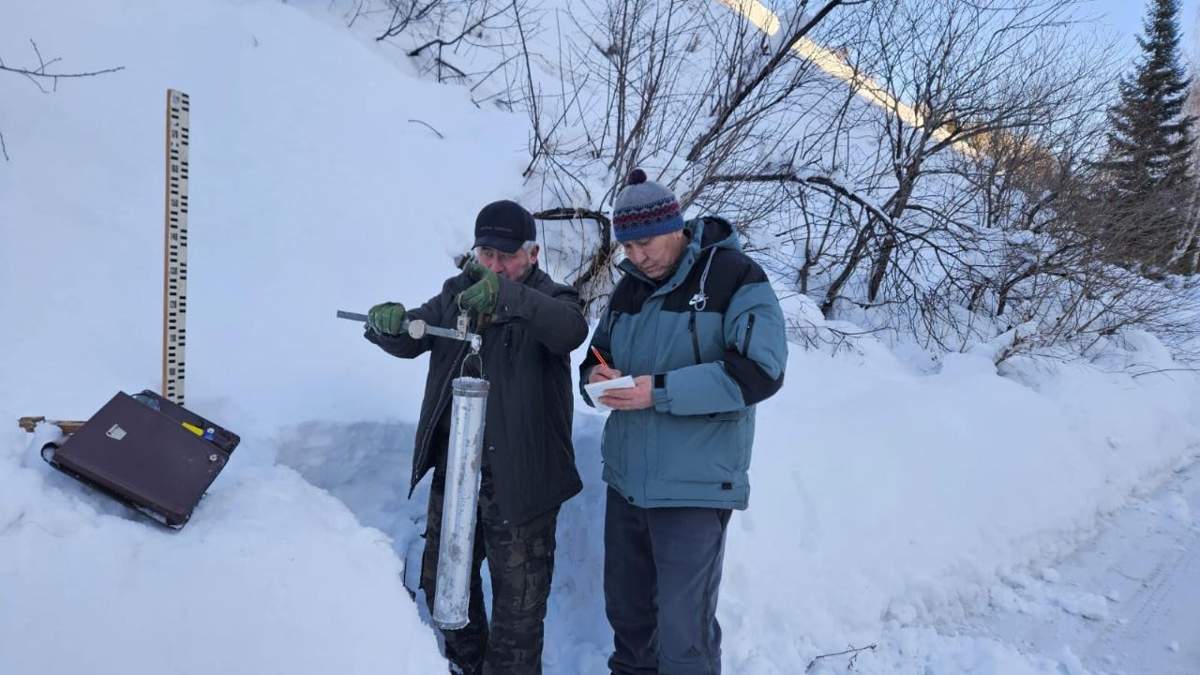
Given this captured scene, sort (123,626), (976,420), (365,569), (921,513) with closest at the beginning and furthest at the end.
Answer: (123,626)
(365,569)
(921,513)
(976,420)

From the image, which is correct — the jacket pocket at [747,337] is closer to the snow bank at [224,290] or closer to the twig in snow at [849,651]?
the snow bank at [224,290]

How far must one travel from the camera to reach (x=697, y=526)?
7.52 feet

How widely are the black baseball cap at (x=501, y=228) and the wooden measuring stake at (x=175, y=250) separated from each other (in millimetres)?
1173

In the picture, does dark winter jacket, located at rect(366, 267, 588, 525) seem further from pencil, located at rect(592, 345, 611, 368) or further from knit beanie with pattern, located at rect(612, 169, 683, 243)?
knit beanie with pattern, located at rect(612, 169, 683, 243)

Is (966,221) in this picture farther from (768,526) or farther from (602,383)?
(602,383)

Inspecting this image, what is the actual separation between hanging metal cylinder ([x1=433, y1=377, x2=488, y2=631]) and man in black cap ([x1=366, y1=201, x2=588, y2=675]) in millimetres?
A: 341

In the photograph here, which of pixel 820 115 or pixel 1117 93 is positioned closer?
pixel 820 115

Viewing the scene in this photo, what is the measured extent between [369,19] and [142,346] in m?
4.81

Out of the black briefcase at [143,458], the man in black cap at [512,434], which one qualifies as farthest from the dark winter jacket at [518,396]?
the black briefcase at [143,458]

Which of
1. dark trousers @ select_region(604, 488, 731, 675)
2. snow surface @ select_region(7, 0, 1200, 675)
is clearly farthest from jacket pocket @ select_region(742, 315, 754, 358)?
snow surface @ select_region(7, 0, 1200, 675)

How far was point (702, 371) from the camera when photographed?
2189mm

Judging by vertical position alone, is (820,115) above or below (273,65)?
above

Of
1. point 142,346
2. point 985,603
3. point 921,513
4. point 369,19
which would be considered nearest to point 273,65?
point 369,19

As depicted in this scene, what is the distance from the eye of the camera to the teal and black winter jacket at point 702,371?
219cm
